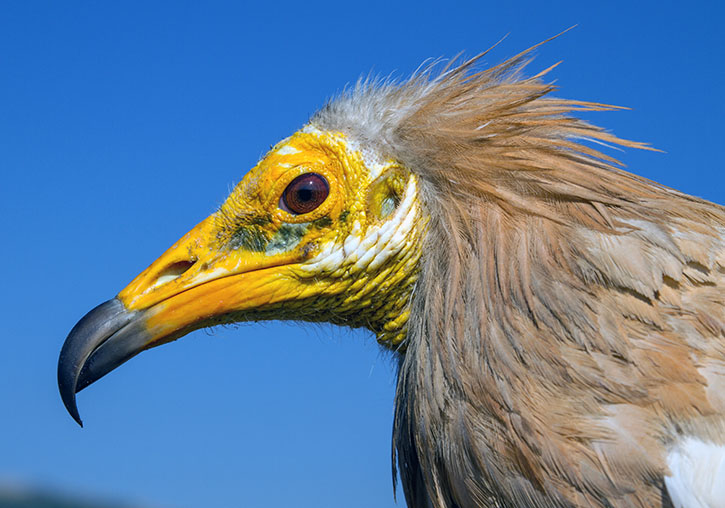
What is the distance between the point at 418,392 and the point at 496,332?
50 centimetres

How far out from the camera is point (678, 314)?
3014 mm

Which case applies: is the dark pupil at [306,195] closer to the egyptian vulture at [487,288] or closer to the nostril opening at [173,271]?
the egyptian vulture at [487,288]

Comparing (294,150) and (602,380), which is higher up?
(294,150)

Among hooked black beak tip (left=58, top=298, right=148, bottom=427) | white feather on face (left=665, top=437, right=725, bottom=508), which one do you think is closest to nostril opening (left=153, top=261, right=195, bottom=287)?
hooked black beak tip (left=58, top=298, right=148, bottom=427)

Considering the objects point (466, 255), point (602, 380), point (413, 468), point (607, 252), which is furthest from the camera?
point (413, 468)

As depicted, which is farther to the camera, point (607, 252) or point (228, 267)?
point (228, 267)

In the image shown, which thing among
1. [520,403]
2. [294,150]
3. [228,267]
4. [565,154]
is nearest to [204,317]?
[228,267]

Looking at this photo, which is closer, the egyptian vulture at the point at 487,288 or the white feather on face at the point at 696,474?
the white feather on face at the point at 696,474

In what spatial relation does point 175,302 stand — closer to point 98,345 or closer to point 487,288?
point 98,345

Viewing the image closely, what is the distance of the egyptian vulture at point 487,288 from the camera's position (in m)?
2.84

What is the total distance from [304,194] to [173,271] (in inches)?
30.8

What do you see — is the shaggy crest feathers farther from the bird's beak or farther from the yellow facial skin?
the bird's beak

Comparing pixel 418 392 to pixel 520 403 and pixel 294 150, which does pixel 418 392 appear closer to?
pixel 520 403

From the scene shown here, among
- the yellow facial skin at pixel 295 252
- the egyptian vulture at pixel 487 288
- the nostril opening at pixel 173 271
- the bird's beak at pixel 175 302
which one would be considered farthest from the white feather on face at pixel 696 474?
the nostril opening at pixel 173 271
